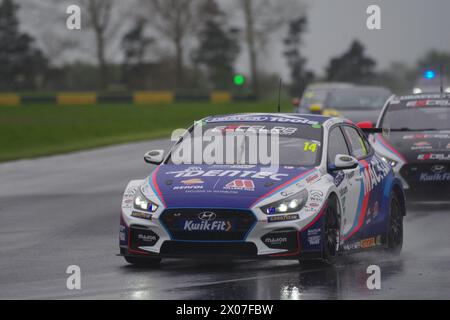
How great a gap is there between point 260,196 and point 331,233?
80 centimetres

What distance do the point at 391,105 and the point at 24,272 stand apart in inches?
393

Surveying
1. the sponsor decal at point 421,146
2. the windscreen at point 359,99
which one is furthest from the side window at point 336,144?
the windscreen at point 359,99

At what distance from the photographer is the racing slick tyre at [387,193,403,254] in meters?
12.9

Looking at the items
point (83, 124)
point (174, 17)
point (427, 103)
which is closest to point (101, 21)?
point (174, 17)

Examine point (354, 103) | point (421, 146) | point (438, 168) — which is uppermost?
point (421, 146)

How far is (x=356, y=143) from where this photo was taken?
13.1 meters

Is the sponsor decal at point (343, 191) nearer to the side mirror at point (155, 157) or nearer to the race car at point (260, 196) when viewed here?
the race car at point (260, 196)

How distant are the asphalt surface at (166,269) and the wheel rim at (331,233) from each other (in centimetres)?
18

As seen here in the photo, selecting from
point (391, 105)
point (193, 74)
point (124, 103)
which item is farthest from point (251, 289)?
point (193, 74)

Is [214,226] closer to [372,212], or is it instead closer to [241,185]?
[241,185]

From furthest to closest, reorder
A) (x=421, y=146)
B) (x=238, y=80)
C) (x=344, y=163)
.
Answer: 1. (x=238, y=80)
2. (x=421, y=146)
3. (x=344, y=163)

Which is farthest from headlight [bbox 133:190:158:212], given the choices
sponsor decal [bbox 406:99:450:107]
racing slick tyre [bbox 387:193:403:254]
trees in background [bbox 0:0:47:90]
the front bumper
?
trees in background [bbox 0:0:47:90]

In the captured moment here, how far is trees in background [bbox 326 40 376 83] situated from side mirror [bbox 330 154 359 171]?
2872 inches
